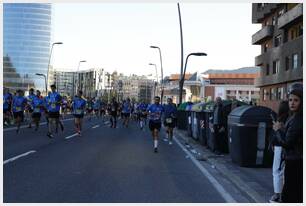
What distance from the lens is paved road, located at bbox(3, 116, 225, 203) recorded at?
306 inches

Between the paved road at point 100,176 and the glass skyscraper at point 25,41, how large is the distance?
2216 inches

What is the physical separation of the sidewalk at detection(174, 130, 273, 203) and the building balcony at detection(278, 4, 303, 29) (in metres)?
31.7

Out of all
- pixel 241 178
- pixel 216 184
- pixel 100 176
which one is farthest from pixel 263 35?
pixel 100 176

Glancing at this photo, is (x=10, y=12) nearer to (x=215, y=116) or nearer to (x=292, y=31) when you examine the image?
(x=292, y=31)

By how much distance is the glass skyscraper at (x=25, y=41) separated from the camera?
85.0m

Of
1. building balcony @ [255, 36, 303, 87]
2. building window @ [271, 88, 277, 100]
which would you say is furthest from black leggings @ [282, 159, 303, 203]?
building window @ [271, 88, 277, 100]

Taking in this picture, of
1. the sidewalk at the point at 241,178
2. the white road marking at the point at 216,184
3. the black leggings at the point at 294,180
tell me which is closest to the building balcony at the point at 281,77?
the sidewalk at the point at 241,178

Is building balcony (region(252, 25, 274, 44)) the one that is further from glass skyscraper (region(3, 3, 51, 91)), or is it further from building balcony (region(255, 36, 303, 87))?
glass skyscraper (region(3, 3, 51, 91))

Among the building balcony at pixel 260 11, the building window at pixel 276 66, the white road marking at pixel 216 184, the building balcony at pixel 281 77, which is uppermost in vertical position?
the building balcony at pixel 260 11

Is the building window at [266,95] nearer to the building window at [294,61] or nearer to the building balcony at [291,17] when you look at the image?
the building balcony at [291,17]

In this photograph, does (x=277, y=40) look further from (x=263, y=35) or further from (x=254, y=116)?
(x=254, y=116)

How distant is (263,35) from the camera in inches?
2206

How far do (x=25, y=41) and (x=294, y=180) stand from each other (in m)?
100

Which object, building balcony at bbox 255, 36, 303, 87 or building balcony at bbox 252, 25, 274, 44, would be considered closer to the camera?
building balcony at bbox 255, 36, 303, 87
